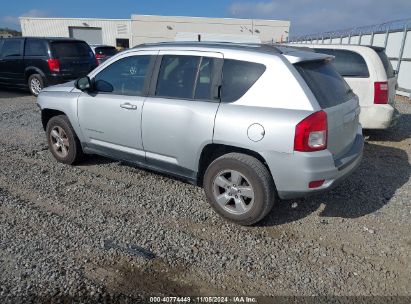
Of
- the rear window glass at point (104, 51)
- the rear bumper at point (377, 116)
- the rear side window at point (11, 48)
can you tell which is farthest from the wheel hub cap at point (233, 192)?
the rear window glass at point (104, 51)

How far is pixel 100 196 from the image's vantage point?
4.16 meters

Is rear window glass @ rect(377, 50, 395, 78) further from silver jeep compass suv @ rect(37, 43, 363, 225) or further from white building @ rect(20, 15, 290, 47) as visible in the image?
white building @ rect(20, 15, 290, 47)

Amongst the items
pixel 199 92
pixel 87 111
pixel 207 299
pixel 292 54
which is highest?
pixel 292 54

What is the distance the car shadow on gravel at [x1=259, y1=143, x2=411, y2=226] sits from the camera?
3831 millimetres

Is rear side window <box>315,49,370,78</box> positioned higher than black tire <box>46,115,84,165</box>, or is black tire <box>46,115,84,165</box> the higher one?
rear side window <box>315,49,370,78</box>

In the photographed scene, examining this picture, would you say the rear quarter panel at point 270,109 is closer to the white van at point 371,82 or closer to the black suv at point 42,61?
the white van at point 371,82

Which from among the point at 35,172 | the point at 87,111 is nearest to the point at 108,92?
the point at 87,111

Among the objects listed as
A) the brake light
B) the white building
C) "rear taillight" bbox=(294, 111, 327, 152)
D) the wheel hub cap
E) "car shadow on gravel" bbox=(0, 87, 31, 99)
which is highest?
the white building

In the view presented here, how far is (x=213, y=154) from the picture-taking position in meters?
3.69

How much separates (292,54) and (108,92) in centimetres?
231

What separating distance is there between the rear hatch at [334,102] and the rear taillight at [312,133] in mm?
96

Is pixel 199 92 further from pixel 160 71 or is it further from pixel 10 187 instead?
pixel 10 187

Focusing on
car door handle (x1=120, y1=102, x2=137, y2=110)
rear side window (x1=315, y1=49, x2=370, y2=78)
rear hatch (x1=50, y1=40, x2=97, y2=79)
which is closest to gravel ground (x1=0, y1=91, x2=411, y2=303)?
car door handle (x1=120, y1=102, x2=137, y2=110)

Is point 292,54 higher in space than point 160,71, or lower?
→ higher
